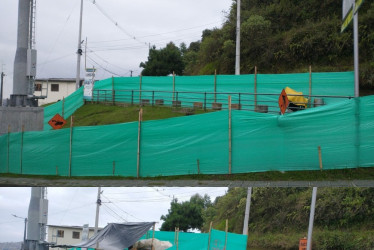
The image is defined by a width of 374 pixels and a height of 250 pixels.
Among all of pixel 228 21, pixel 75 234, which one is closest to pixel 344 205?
pixel 228 21

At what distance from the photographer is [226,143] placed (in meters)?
19.2

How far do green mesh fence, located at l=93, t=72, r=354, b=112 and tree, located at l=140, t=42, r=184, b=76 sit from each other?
19.5 metres

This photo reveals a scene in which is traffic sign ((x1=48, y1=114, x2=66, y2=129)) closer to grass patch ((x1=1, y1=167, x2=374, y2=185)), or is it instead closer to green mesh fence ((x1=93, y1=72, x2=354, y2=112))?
green mesh fence ((x1=93, y1=72, x2=354, y2=112))

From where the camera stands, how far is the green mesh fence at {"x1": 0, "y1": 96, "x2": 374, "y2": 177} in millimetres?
18031

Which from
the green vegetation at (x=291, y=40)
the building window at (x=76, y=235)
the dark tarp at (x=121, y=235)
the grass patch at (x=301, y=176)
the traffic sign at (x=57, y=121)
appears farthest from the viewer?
the building window at (x=76, y=235)

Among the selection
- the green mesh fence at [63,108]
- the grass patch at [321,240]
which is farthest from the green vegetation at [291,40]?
the green mesh fence at [63,108]

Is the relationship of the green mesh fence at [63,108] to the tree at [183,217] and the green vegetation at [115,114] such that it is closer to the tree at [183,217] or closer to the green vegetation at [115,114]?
the green vegetation at [115,114]

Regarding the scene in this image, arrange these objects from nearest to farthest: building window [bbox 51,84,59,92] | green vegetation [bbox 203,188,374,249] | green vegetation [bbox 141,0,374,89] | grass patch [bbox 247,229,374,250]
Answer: grass patch [bbox 247,229,374,250], green vegetation [bbox 203,188,374,249], green vegetation [bbox 141,0,374,89], building window [bbox 51,84,59,92]

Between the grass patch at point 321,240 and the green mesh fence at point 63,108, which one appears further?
the green mesh fence at point 63,108

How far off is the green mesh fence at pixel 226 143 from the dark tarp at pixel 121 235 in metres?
2.61

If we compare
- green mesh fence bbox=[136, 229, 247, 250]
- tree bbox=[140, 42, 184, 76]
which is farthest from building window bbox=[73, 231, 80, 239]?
green mesh fence bbox=[136, 229, 247, 250]

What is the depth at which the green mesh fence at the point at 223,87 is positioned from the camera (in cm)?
2781

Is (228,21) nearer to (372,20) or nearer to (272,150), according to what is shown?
(372,20)

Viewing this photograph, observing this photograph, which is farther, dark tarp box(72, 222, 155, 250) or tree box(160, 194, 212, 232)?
tree box(160, 194, 212, 232)
